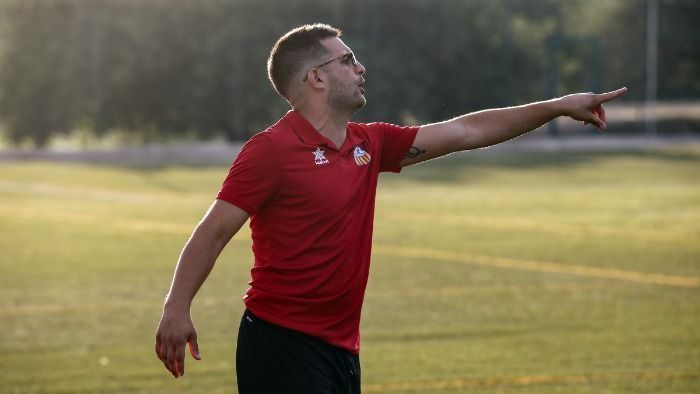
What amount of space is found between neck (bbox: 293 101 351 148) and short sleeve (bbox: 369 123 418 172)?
0.38 meters

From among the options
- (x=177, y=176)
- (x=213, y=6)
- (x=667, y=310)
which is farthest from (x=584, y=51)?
(x=667, y=310)

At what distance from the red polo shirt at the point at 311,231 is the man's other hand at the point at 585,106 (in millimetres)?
852

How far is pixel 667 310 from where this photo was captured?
11633mm

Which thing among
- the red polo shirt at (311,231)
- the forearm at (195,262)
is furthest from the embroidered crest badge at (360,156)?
the forearm at (195,262)

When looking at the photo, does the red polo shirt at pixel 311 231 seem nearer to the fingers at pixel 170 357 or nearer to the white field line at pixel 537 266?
the fingers at pixel 170 357

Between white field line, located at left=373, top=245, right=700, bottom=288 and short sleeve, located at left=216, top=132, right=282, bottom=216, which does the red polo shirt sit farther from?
white field line, located at left=373, top=245, right=700, bottom=288

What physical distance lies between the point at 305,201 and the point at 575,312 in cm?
697

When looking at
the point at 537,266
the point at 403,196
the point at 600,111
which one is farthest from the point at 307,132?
the point at 403,196

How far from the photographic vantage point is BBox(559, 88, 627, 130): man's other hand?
5.44 m

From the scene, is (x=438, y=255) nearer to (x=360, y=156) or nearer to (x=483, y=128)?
(x=483, y=128)

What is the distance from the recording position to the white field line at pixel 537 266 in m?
13.7

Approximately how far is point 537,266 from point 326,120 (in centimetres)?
994

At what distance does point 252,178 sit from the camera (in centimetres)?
481

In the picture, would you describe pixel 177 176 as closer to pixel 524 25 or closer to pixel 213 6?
pixel 213 6
